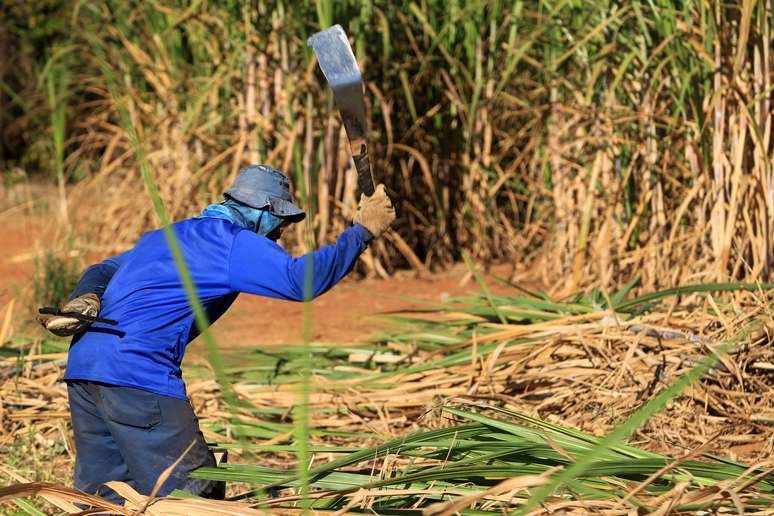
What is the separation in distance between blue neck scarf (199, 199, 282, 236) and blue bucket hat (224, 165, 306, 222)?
0.08 feet

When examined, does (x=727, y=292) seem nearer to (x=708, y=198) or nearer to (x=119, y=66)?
(x=708, y=198)

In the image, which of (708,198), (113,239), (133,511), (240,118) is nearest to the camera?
(133,511)

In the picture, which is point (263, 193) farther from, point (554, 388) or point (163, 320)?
point (554, 388)

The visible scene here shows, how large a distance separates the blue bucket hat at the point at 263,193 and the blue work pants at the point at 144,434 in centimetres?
54

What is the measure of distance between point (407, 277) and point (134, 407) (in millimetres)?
3931

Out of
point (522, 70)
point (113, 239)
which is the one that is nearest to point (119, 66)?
point (113, 239)

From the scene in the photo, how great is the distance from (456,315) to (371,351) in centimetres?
39

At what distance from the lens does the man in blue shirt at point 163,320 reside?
2635 mm

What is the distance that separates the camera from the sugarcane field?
2.50 m

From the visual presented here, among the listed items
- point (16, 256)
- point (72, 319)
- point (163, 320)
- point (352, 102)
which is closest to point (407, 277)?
point (16, 256)

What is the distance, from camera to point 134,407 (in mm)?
2693

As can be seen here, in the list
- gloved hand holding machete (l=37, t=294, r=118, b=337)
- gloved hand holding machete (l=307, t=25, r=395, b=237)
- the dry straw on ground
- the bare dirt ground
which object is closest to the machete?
gloved hand holding machete (l=307, t=25, r=395, b=237)

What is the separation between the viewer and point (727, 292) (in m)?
4.07

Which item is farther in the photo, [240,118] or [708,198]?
[240,118]
